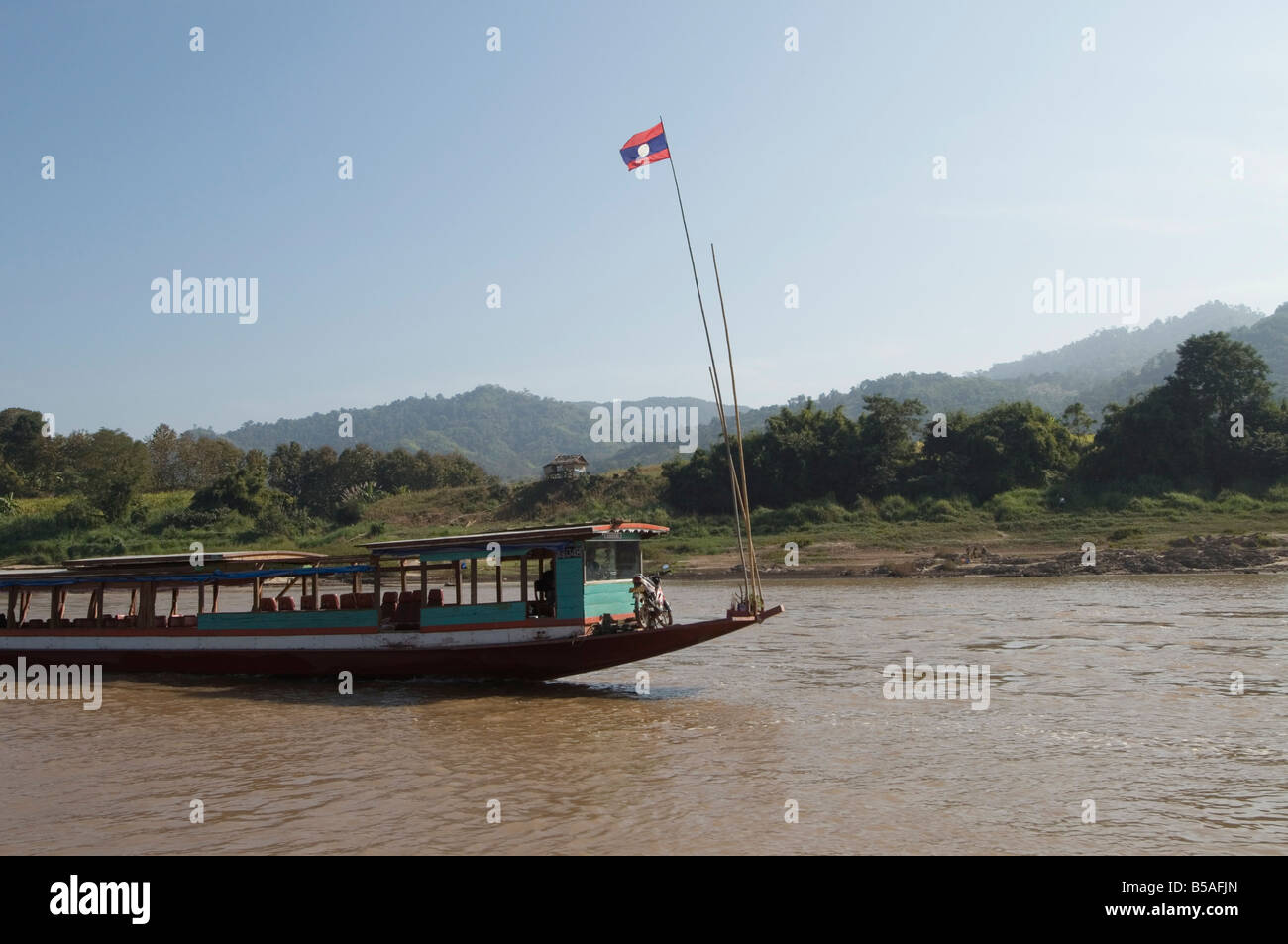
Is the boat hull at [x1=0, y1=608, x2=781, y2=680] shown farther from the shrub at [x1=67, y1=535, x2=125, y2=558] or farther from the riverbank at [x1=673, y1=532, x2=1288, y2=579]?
the shrub at [x1=67, y1=535, x2=125, y2=558]

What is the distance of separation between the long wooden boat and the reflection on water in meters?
0.56

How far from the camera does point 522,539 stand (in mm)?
15406

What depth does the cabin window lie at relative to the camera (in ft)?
51.4

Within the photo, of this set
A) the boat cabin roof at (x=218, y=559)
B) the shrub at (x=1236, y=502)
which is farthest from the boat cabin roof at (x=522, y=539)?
the shrub at (x=1236, y=502)

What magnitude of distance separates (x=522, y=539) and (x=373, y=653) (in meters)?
3.44

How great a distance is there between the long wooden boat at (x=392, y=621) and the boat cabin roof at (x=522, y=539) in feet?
0.09

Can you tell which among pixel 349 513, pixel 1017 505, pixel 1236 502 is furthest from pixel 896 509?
pixel 349 513

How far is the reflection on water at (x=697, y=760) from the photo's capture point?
863 cm

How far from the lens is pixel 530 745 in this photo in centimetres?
1215

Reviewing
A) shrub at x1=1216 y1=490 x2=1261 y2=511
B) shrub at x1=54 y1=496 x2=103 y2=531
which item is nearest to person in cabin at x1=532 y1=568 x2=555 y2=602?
shrub at x1=1216 y1=490 x2=1261 y2=511

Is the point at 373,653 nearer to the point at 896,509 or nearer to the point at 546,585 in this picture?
the point at 546,585
